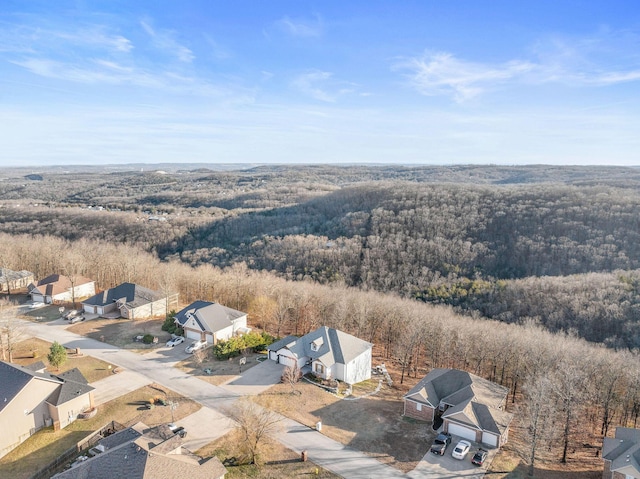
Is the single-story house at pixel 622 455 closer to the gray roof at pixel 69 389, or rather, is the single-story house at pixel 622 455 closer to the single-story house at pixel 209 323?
the single-story house at pixel 209 323

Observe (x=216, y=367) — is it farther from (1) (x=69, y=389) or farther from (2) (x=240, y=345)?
(1) (x=69, y=389)

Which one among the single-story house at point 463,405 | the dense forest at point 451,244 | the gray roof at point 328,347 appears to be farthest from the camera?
the dense forest at point 451,244

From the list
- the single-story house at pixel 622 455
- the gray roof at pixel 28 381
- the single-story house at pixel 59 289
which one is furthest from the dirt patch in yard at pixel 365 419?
the single-story house at pixel 59 289

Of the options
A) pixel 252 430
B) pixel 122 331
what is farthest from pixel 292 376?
pixel 122 331

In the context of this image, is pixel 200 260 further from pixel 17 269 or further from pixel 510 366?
pixel 510 366

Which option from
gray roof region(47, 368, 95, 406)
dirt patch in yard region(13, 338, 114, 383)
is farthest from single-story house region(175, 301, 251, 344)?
gray roof region(47, 368, 95, 406)

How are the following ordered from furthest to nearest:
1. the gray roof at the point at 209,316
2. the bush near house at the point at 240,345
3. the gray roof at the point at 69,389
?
1. the gray roof at the point at 209,316
2. the bush near house at the point at 240,345
3. the gray roof at the point at 69,389

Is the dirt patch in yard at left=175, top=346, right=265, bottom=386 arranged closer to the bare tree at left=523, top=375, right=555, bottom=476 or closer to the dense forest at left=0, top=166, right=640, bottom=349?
the bare tree at left=523, top=375, right=555, bottom=476
